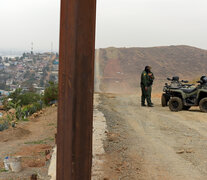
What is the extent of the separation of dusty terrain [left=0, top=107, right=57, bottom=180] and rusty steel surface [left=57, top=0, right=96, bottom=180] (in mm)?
2725

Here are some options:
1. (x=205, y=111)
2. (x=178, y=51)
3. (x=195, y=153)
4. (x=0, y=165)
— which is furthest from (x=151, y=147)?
(x=178, y=51)

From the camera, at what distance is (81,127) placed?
2.13 meters

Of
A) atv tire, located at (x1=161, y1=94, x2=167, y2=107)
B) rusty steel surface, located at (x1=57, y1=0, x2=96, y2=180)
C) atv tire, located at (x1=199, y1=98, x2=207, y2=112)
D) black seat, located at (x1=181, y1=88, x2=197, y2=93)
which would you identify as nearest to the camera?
rusty steel surface, located at (x1=57, y1=0, x2=96, y2=180)

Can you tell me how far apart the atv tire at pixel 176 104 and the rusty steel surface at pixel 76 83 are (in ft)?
35.4

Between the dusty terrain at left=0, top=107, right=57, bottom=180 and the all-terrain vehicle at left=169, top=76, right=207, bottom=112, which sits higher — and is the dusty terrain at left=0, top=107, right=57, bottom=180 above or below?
below

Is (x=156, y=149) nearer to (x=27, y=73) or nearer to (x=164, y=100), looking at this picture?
(x=164, y=100)

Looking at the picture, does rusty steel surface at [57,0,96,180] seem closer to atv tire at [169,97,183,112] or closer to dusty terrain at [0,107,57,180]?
dusty terrain at [0,107,57,180]

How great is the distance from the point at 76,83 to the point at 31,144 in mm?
7016

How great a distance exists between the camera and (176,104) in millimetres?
12812

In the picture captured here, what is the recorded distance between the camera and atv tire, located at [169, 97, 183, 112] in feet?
41.4

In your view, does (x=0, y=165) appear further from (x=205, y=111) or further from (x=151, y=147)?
(x=205, y=111)

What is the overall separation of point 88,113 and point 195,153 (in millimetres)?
4403

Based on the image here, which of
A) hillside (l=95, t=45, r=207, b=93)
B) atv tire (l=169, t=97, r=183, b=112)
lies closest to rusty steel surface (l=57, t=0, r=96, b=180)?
atv tire (l=169, t=97, r=183, b=112)

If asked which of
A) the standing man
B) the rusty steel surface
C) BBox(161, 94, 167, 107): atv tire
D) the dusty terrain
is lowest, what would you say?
the dusty terrain
